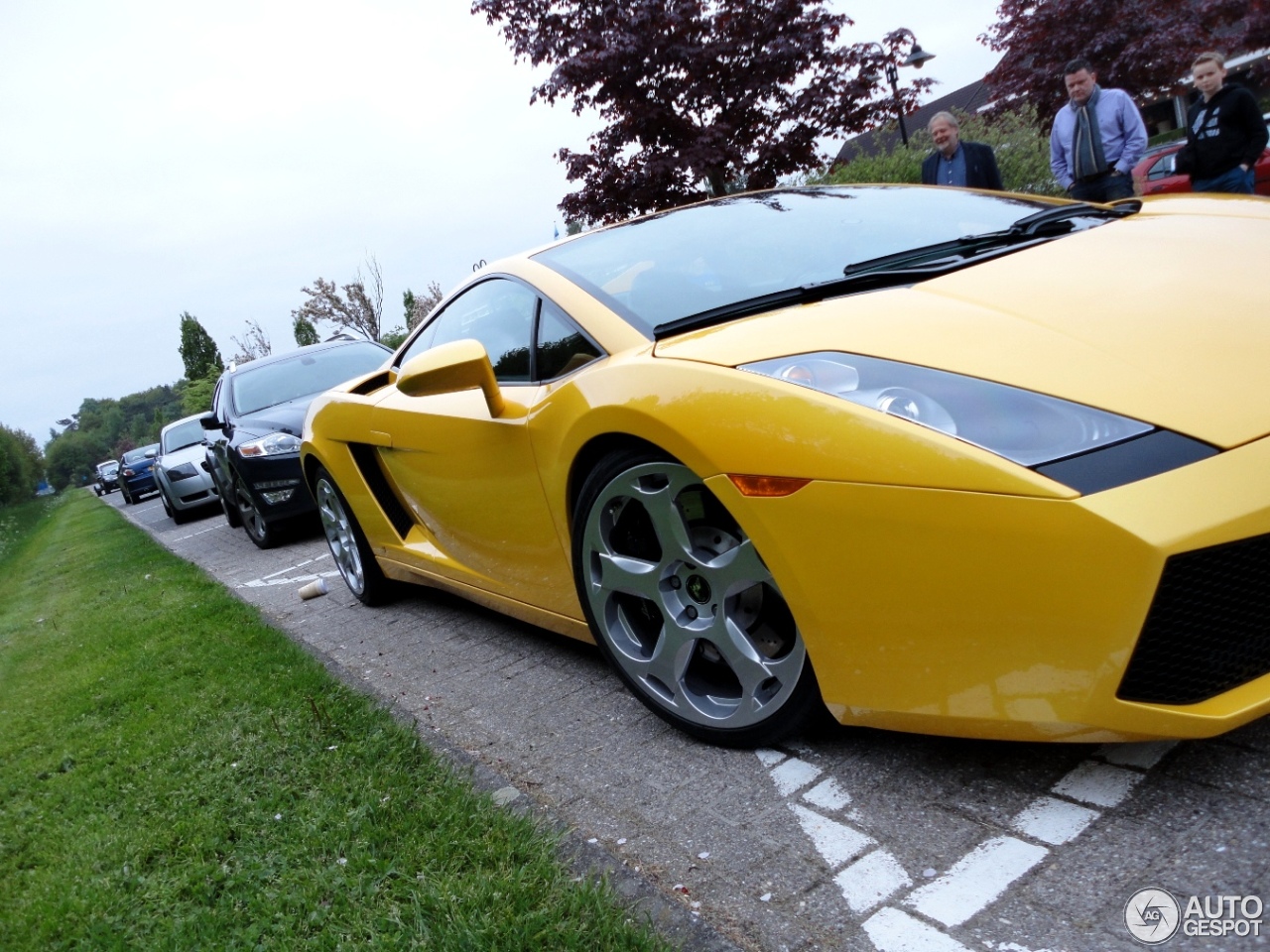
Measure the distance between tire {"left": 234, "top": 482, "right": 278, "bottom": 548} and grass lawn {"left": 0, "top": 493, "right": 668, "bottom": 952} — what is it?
339 cm

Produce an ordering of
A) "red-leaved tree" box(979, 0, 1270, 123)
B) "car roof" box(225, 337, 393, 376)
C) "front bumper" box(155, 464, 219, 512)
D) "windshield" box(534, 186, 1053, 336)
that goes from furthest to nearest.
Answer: "red-leaved tree" box(979, 0, 1270, 123) → "front bumper" box(155, 464, 219, 512) → "car roof" box(225, 337, 393, 376) → "windshield" box(534, 186, 1053, 336)

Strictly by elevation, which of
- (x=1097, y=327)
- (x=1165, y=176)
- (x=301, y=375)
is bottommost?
(x=1165, y=176)

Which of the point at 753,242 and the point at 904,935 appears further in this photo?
the point at 753,242

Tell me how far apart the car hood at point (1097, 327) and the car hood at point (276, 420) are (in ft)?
19.2

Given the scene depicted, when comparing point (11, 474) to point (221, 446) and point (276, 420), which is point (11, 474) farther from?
point (276, 420)

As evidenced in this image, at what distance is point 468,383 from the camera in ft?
9.03

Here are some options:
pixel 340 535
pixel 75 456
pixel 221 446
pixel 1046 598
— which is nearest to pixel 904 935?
pixel 1046 598

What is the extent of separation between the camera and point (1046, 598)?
1.67 metres

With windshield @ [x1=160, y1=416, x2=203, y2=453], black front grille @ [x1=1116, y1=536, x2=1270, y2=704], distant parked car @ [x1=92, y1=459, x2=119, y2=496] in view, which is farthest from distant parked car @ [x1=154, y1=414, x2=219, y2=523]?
distant parked car @ [x1=92, y1=459, x2=119, y2=496]

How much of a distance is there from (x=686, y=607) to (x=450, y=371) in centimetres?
87

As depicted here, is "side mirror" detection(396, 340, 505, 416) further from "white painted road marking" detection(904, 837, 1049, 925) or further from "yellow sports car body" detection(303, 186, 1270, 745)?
"white painted road marking" detection(904, 837, 1049, 925)

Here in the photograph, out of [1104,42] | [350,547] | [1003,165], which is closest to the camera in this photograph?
[350,547]

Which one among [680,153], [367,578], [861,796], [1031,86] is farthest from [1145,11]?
[861,796]

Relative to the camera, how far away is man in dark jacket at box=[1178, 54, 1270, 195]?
623cm
